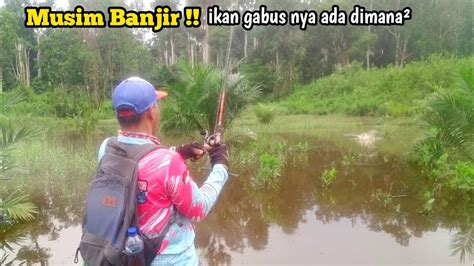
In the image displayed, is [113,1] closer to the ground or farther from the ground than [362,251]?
farther from the ground

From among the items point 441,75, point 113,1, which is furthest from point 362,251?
point 113,1

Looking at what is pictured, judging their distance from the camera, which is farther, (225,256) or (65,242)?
(65,242)

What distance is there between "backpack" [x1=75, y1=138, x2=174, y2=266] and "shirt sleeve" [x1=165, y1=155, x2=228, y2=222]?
98 mm

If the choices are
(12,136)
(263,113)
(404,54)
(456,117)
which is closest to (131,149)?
(12,136)

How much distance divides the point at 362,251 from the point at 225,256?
145 centimetres

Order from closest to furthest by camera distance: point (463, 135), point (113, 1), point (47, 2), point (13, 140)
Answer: point (13, 140), point (463, 135), point (113, 1), point (47, 2)

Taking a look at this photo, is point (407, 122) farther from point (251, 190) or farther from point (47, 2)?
point (47, 2)

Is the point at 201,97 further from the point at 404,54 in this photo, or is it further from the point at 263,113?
the point at 404,54

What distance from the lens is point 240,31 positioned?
107 feet

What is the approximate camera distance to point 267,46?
2727 centimetres

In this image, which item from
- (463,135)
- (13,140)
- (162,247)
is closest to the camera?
(162,247)

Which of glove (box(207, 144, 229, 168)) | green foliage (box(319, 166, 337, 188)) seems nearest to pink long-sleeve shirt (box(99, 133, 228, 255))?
glove (box(207, 144, 229, 168))

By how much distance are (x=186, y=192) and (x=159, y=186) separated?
0.11 m

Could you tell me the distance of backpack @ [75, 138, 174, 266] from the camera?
5.27 feet
